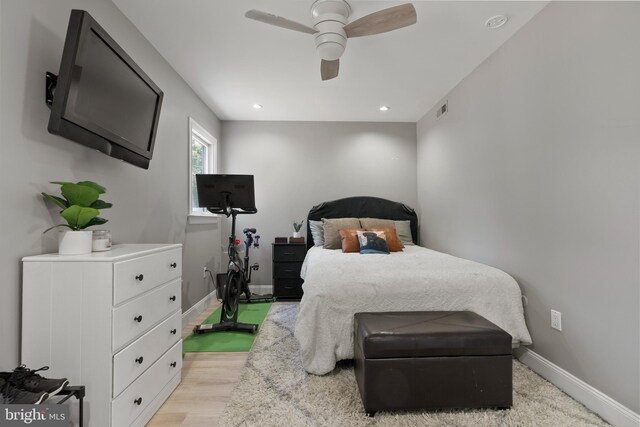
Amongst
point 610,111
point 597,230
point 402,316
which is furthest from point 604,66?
point 402,316

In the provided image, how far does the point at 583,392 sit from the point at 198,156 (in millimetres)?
4127

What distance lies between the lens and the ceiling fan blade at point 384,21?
1.72m

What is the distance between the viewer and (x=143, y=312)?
1498mm

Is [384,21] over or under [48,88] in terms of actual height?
over

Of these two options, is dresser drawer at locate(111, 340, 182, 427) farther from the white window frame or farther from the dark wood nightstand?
the dark wood nightstand

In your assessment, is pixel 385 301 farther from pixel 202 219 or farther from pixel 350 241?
pixel 202 219

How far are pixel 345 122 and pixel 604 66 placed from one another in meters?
3.05

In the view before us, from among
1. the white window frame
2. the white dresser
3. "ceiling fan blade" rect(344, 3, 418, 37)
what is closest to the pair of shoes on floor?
the white dresser

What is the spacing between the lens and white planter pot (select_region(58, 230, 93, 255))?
4.47 ft

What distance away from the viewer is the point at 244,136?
4270mm

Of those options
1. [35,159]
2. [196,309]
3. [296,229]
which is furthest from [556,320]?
[196,309]

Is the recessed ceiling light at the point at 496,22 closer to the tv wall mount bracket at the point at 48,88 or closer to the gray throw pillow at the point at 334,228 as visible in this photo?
the gray throw pillow at the point at 334,228

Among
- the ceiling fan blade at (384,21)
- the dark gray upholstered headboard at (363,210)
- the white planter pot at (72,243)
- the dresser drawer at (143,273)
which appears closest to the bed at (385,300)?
the dresser drawer at (143,273)

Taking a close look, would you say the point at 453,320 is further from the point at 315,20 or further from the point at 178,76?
the point at 178,76
